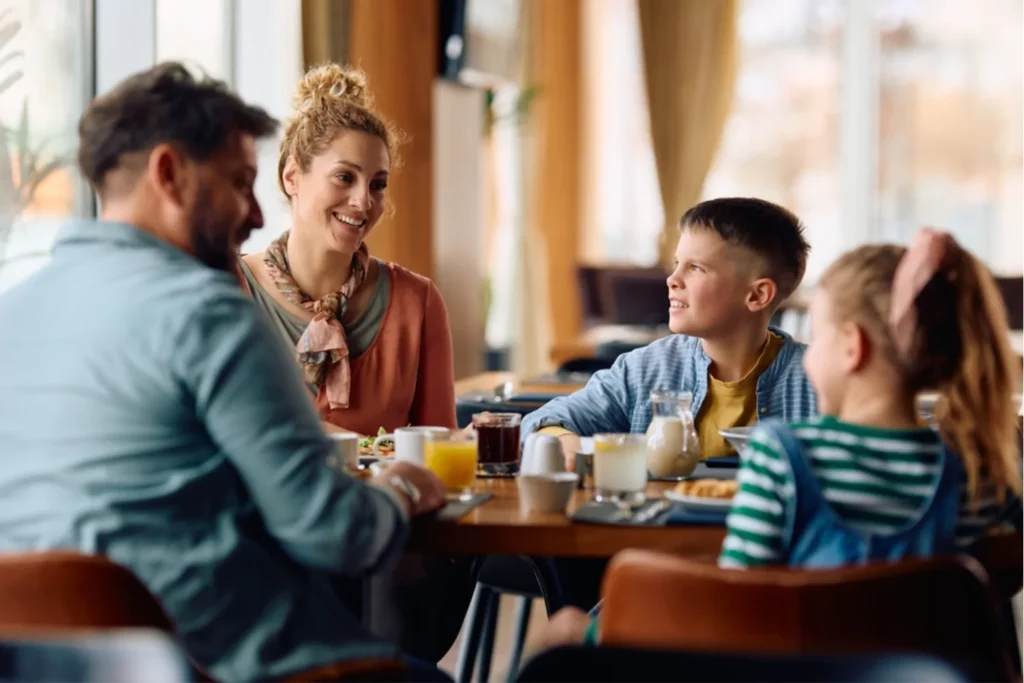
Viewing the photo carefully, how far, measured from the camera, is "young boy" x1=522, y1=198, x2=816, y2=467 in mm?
2312

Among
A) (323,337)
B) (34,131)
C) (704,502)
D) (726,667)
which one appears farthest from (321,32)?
(726,667)

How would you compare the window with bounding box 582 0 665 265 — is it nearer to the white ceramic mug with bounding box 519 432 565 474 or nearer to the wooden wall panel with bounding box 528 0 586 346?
the wooden wall panel with bounding box 528 0 586 346

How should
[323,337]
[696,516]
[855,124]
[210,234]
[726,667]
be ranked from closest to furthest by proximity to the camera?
1. [726,667]
2. [210,234]
3. [696,516]
4. [323,337]
5. [855,124]

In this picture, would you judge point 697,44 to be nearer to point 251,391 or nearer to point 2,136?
point 2,136

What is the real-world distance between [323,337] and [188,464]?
3.79ft

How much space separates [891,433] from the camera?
1.52 metres

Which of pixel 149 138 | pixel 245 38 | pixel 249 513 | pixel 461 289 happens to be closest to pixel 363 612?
pixel 249 513

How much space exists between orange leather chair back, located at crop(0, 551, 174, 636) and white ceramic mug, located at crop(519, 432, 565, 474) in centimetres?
75

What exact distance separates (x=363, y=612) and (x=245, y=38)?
3.09 meters

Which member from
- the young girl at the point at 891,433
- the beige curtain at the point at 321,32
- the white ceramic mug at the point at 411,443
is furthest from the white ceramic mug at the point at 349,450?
the beige curtain at the point at 321,32

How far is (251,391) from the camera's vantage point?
141 cm

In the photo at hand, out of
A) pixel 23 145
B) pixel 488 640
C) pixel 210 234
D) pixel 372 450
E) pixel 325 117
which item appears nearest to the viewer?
pixel 210 234

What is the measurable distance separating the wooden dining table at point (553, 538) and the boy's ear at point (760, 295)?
0.80 m

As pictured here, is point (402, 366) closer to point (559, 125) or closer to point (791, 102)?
point (559, 125)
